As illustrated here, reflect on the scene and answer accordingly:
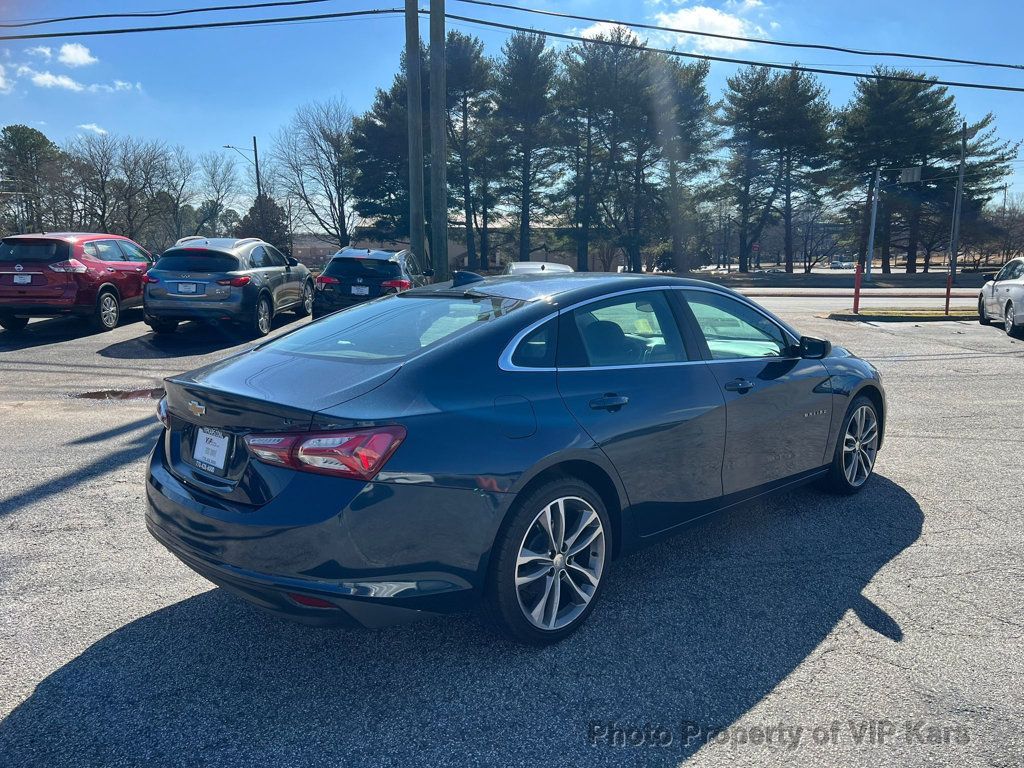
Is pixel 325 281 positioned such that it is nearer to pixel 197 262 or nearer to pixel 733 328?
pixel 197 262

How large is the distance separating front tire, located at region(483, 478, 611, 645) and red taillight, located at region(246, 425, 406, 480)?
61 cm

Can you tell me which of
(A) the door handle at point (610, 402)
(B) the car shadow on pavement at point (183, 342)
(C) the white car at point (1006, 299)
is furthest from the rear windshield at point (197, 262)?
(C) the white car at point (1006, 299)

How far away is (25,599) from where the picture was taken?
11.1 feet

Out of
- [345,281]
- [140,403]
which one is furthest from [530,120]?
[140,403]

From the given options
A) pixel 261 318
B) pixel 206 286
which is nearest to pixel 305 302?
pixel 261 318

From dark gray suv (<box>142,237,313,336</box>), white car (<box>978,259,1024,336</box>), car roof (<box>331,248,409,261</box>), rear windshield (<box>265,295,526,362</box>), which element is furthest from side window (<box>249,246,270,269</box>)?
white car (<box>978,259,1024,336</box>)

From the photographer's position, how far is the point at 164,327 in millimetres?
12031

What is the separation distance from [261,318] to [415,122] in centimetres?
477

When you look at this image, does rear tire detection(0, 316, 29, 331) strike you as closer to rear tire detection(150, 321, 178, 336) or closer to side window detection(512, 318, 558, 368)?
rear tire detection(150, 321, 178, 336)

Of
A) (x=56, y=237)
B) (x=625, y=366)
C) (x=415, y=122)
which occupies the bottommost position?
(x=625, y=366)

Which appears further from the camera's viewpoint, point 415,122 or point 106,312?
point 415,122

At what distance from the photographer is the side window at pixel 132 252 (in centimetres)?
1331

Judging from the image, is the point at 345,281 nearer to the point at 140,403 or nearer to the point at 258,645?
the point at 140,403

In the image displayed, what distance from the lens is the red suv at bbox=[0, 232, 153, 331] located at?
11320mm
